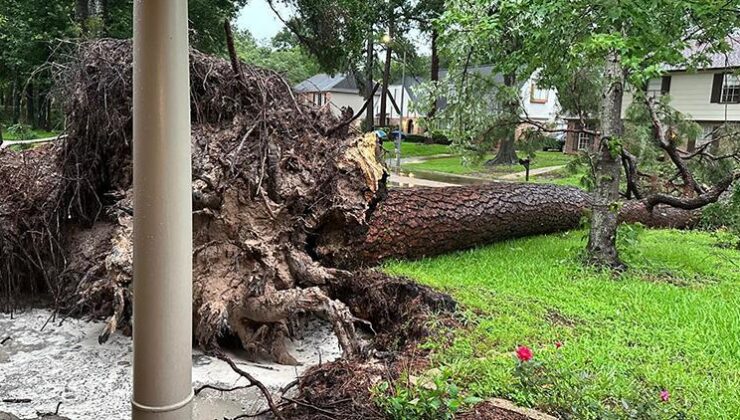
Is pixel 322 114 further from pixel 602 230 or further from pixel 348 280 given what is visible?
pixel 602 230

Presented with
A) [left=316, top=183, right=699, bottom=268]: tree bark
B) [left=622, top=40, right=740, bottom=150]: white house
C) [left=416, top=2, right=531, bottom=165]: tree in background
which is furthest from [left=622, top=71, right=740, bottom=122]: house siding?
[left=416, top=2, right=531, bottom=165]: tree in background

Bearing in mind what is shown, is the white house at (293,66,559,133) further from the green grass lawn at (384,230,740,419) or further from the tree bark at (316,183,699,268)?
the green grass lawn at (384,230,740,419)

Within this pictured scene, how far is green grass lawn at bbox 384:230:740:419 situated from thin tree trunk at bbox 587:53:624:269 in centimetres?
25

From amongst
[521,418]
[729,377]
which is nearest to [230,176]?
[521,418]

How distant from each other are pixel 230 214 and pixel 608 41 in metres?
2.54

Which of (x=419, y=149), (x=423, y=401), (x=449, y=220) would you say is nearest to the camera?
(x=423, y=401)

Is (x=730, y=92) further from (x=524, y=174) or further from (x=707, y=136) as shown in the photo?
(x=707, y=136)

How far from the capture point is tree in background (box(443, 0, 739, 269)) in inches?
125

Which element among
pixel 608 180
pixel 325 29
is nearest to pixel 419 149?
pixel 325 29

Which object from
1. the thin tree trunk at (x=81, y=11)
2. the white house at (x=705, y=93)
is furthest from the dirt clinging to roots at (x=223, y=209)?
the white house at (x=705, y=93)

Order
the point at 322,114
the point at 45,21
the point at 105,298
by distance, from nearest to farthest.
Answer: the point at 105,298, the point at 322,114, the point at 45,21

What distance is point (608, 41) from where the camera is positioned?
3170mm

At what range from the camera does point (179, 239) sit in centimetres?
171

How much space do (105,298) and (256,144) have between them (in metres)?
1.41
